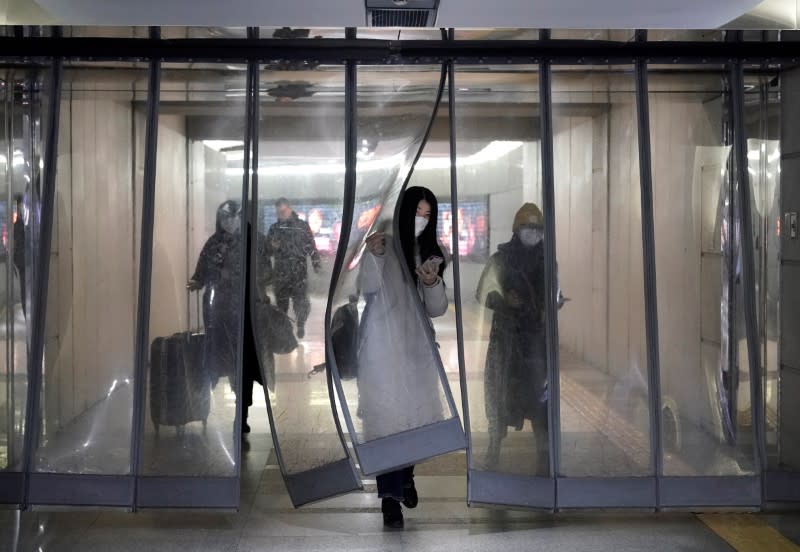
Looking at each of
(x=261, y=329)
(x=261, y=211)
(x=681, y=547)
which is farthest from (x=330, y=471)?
(x=681, y=547)

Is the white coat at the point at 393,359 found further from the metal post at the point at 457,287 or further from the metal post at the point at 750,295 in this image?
the metal post at the point at 750,295

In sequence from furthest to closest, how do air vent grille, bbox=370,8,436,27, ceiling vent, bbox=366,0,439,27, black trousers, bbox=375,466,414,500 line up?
1. black trousers, bbox=375,466,414,500
2. air vent grille, bbox=370,8,436,27
3. ceiling vent, bbox=366,0,439,27

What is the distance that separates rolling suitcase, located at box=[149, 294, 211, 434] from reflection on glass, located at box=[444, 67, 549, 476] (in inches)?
60.5

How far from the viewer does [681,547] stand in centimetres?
534

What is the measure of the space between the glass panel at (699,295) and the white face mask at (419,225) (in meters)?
1.37

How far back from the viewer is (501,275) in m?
→ 5.88

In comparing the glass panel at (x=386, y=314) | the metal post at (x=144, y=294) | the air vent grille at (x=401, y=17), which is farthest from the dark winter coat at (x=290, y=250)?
the air vent grille at (x=401, y=17)

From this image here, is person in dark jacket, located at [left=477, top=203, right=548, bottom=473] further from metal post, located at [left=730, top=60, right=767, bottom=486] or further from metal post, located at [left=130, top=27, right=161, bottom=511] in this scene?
metal post, located at [left=130, top=27, right=161, bottom=511]

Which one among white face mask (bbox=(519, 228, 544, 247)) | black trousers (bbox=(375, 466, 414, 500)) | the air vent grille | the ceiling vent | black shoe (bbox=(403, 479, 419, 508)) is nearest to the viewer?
the ceiling vent

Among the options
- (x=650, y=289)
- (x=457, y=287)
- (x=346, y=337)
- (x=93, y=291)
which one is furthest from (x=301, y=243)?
(x=650, y=289)

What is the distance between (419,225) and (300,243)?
693 millimetres

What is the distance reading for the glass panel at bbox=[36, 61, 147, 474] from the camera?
584 cm

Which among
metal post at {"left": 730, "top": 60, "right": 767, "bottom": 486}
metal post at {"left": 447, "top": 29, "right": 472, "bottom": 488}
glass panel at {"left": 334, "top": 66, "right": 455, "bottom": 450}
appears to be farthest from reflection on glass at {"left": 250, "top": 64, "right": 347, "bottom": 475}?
metal post at {"left": 730, "top": 60, "right": 767, "bottom": 486}

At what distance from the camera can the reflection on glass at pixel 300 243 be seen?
5668 mm
